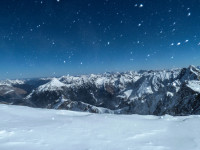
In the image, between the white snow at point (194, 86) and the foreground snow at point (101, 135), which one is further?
the white snow at point (194, 86)

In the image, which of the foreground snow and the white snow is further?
the white snow

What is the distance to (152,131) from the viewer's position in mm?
5090

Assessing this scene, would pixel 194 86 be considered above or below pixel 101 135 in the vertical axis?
above

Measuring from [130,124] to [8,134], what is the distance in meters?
3.82

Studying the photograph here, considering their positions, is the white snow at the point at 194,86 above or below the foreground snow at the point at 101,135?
above

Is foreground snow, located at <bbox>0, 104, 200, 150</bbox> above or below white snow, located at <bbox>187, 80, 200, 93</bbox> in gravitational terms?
below

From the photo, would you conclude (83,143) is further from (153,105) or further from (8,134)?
(153,105)

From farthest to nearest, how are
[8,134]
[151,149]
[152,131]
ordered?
[152,131] < [8,134] < [151,149]

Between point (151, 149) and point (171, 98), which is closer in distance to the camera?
point (151, 149)

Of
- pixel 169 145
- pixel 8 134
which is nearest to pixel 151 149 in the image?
pixel 169 145

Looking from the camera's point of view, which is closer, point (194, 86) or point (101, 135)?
point (101, 135)

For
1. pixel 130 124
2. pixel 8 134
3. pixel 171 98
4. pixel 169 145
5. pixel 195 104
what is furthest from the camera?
pixel 171 98

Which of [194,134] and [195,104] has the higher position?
[194,134]

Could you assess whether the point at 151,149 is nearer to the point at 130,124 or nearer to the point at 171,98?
the point at 130,124
